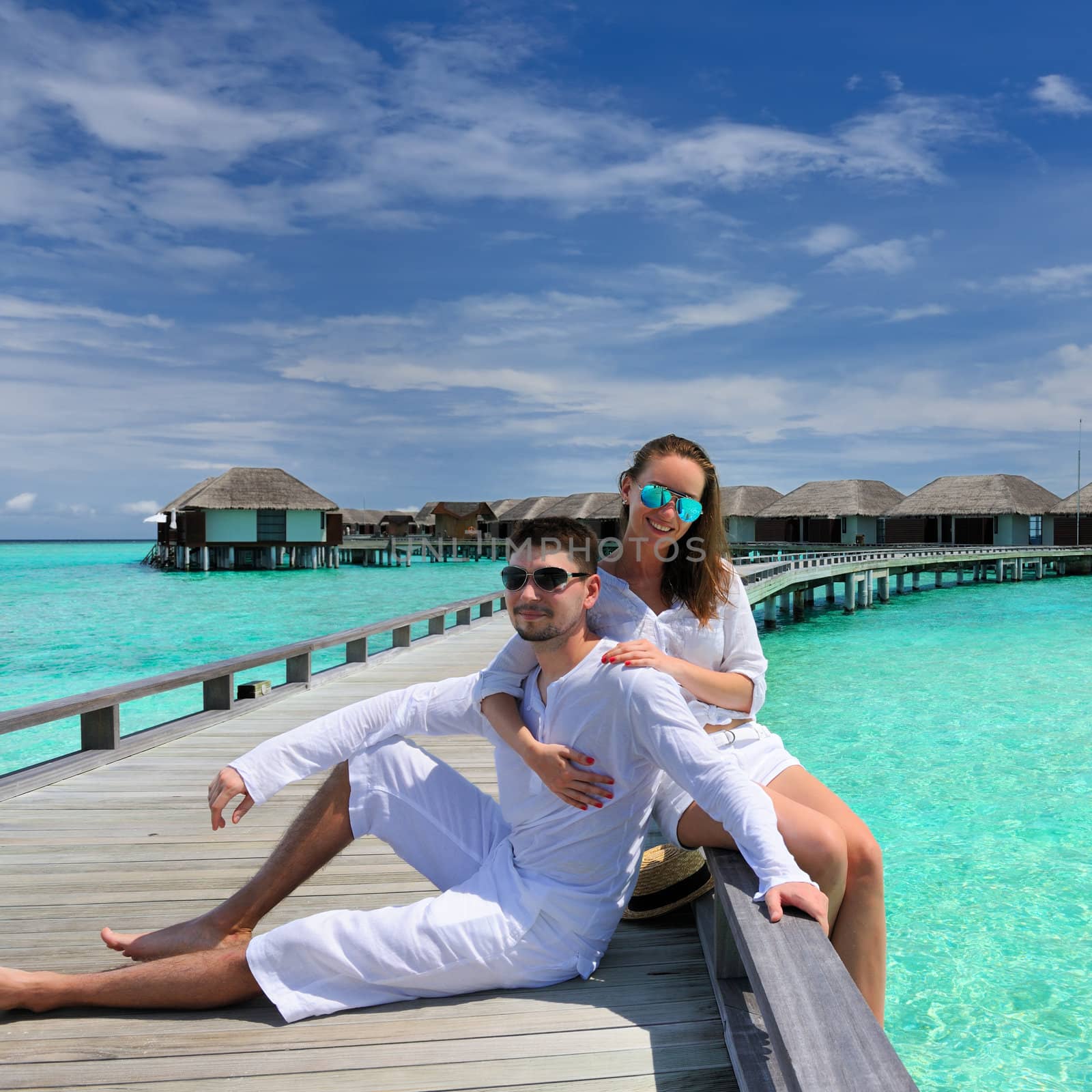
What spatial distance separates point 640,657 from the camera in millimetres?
2090

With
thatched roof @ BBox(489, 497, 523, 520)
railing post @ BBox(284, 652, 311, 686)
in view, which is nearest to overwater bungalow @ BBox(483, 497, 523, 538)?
thatched roof @ BBox(489, 497, 523, 520)

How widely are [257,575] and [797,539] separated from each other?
107ft

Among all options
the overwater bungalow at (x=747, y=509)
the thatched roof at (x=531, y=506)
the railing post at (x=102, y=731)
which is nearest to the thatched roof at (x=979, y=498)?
the overwater bungalow at (x=747, y=509)

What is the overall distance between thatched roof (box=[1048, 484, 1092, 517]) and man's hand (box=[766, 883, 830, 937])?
Answer: 49878 millimetres

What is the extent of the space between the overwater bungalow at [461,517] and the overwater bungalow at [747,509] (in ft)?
69.6

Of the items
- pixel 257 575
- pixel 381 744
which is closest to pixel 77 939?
pixel 381 744

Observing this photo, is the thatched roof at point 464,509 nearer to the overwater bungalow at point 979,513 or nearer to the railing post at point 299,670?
the overwater bungalow at point 979,513

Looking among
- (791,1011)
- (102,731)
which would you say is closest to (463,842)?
(791,1011)

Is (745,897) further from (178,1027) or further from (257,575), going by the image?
(257,575)

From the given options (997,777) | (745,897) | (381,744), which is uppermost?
(381,744)

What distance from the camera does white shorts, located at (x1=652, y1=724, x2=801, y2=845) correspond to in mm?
2445

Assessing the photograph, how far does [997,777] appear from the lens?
29.9ft

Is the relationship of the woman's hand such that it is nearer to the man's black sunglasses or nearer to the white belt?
the man's black sunglasses

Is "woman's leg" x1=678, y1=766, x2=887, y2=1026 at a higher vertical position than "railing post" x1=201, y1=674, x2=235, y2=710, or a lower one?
higher
